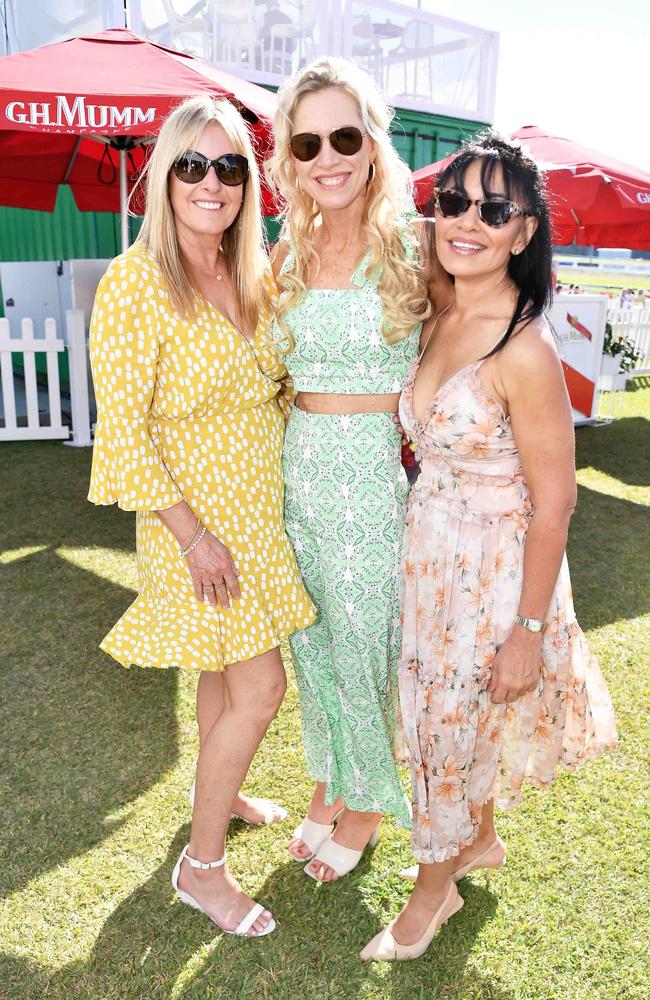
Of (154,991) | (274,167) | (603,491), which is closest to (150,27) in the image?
(603,491)

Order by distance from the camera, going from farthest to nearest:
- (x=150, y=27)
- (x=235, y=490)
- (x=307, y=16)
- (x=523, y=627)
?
(x=307, y=16) < (x=150, y=27) < (x=235, y=490) < (x=523, y=627)

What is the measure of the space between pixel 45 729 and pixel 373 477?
1.96 meters

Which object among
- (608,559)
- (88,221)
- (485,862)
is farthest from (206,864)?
(88,221)

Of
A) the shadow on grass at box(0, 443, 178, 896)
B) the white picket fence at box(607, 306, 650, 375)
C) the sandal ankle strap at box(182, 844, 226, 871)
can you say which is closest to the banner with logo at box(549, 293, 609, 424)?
the white picket fence at box(607, 306, 650, 375)

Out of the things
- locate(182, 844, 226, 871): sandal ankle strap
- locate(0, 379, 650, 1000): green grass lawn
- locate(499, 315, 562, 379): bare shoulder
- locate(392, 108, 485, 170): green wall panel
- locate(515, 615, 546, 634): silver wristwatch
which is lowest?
locate(0, 379, 650, 1000): green grass lawn

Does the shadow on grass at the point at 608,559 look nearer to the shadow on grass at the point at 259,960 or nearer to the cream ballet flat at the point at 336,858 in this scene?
the cream ballet flat at the point at 336,858

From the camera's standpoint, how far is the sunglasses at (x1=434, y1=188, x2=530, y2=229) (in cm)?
186

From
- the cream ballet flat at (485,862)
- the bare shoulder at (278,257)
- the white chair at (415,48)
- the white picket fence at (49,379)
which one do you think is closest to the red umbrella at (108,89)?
the bare shoulder at (278,257)

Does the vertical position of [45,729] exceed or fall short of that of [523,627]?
it falls short

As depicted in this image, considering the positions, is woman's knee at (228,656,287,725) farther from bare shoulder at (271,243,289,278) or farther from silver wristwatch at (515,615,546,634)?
bare shoulder at (271,243,289,278)

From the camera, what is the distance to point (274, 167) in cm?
233

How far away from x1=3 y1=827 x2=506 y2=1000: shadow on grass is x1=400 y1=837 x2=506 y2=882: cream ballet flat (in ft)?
0.29

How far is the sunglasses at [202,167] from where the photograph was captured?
206 cm

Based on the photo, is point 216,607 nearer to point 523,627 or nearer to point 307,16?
point 523,627
